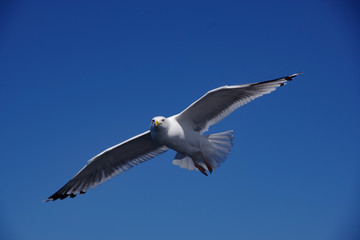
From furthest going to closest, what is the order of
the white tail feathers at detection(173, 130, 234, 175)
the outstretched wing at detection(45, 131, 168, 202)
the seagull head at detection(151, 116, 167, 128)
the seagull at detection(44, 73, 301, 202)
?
1. the outstretched wing at detection(45, 131, 168, 202)
2. the white tail feathers at detection(173, 130, 234, 175)
3. the seagull at detection(44, 73, 301, 202)
4. the seagull head at detection(151, 116, 167, 128)

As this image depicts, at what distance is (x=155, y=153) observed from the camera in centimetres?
696

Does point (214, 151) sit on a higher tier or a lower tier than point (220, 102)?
lower

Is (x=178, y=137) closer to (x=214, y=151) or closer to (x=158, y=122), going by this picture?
(x=158, y=122)

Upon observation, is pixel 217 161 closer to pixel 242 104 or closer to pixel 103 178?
pixel 242 104

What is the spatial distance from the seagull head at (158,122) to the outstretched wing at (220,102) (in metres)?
0.41

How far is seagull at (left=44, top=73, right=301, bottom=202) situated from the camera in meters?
5.81

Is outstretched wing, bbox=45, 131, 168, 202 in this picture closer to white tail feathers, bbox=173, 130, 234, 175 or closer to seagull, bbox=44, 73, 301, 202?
seagull, bbox=44, 73, 301, 202

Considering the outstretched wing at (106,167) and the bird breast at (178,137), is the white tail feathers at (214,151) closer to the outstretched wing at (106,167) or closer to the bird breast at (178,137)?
the bird breast at (178,137)

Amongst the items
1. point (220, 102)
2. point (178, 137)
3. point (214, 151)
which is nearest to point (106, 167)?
point (178, 137)

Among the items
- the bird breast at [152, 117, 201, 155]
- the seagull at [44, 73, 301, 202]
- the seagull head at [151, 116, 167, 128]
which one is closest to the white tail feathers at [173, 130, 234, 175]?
the seagull at [44, 73, 301, 202]

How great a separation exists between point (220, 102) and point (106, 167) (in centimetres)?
269

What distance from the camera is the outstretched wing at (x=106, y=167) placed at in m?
6.85

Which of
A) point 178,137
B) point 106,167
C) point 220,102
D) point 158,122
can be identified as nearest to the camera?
point 158,122

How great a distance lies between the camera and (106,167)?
275 inches
